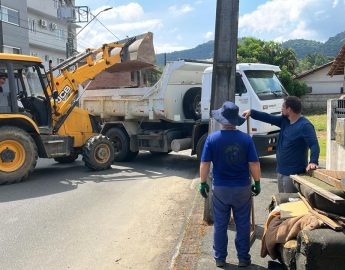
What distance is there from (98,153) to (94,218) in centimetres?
456

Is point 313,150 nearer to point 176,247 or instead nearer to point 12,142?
point 176,247

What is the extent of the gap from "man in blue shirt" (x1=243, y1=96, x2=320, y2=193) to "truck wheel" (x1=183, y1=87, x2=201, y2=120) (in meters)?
6.95

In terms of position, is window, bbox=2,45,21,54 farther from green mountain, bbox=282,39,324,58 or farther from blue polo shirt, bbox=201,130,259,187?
green mountain, bbox=282,39,324,58

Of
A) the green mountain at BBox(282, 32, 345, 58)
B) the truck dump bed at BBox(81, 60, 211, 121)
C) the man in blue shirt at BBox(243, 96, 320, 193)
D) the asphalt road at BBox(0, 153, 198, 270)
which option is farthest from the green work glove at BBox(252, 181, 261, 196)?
the green mountain at BBox(282, 32, 345, 58)

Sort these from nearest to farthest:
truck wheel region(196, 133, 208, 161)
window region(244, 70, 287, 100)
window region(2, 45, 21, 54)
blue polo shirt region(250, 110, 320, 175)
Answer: blue polo shirt region(250, 110, 320, 175) → window region(244, 70, 287, 100) → truck wheel region(196, 133, 208, 161) → window region(2, 45, 21, 54)

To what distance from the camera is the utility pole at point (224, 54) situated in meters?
6.49

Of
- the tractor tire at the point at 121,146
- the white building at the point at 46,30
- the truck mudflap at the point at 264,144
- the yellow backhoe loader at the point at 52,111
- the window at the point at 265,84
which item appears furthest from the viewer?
the white building at the point at 46,30

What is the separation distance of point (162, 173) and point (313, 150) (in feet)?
21.8

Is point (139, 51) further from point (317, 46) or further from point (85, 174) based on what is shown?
point (317, 46)

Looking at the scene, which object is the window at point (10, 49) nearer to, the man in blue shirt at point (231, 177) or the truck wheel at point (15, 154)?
the truck wheel at point (15, 154)

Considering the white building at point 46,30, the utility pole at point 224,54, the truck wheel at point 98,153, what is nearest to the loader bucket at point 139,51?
the truck wheel at point 98,153

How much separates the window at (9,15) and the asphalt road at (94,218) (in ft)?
75.4

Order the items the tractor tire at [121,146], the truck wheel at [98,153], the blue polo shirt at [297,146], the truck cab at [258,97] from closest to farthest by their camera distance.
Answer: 1. the blue polo shirt at [297,146]
2. the truck cab at [258,97]
3. the truck wheel at [98,153]
4. the tractor tire at [121,146]

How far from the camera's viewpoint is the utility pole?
649 centimetres
